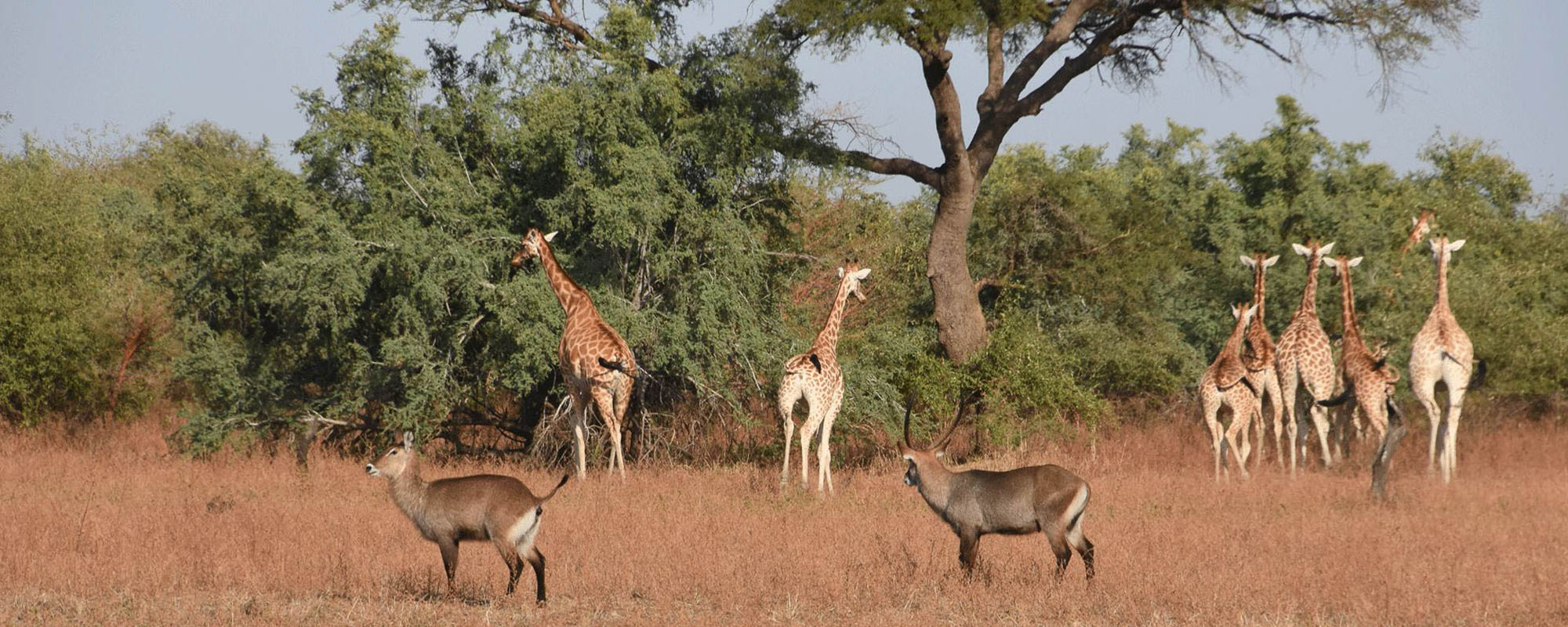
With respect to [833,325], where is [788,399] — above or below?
below

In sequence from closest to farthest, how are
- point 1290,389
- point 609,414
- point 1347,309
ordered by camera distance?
point 609,414
point 1290,389
point 1347,309

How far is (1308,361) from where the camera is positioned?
54.4 feet

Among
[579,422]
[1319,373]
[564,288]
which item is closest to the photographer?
[579,422]

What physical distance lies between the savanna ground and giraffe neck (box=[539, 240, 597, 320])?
180cm

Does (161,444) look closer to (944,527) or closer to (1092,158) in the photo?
(944,527)

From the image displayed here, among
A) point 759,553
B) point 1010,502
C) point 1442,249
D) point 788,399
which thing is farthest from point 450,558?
point 1442,249

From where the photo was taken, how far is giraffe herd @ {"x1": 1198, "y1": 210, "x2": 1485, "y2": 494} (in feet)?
50.9

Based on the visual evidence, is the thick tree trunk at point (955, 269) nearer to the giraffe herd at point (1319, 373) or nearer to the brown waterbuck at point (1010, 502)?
the giraffe herd at point (1319, 373)

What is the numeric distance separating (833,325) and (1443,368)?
7055mm

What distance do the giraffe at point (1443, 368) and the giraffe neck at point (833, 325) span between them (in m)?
6.72

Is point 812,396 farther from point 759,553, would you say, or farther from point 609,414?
point 759,553

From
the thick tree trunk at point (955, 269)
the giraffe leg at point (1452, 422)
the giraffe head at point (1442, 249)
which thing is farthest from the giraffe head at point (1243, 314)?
the thick tree trunk at point (955, 269)

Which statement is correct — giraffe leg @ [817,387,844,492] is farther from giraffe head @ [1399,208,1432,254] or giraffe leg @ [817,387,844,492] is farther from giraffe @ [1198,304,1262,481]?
giraffe head @ [1399,208,1432,254]

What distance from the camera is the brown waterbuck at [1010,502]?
8477mm
